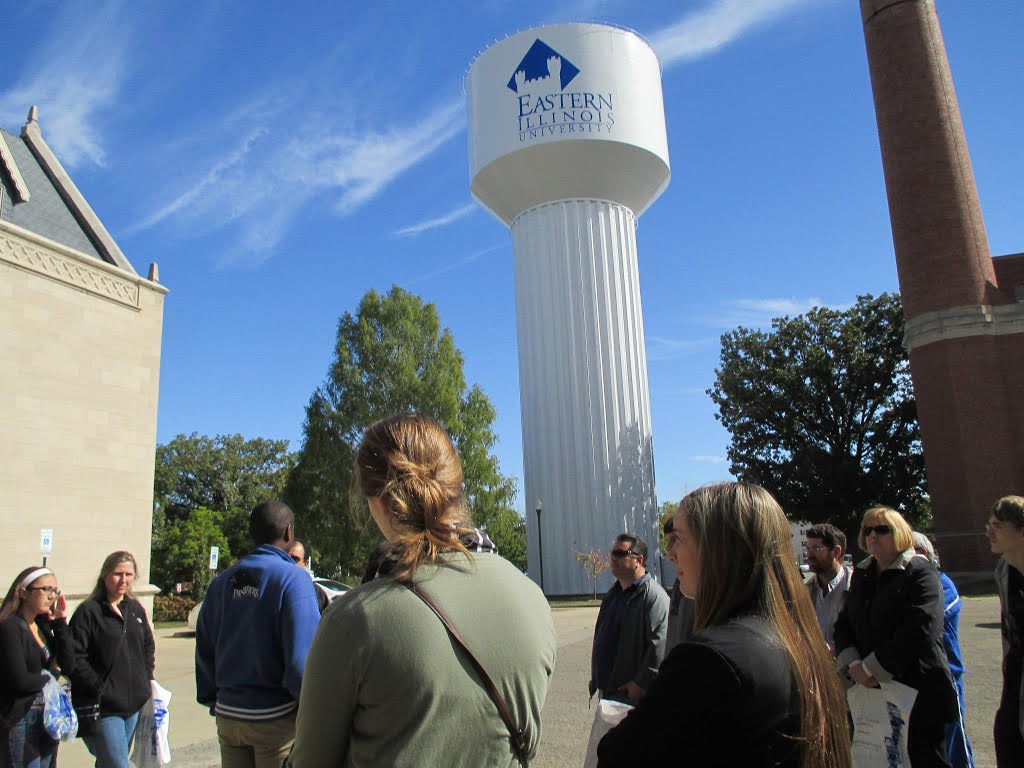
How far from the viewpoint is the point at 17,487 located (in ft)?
46.1

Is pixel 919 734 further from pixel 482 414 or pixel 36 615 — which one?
pixel 482 414

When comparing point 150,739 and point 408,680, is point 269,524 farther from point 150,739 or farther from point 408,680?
point 408,680

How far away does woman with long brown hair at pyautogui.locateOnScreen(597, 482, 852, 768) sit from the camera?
5.35ft

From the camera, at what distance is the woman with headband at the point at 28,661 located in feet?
14.4

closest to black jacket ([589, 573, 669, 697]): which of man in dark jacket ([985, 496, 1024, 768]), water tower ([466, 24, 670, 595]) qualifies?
man in dark jacket ([985, 496, 1024, 768])

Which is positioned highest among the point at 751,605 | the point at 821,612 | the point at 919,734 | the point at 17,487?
the point at 17,487

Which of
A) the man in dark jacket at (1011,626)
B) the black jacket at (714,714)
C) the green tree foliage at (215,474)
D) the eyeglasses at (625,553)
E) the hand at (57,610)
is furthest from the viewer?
the green tree foliage at (215,474)

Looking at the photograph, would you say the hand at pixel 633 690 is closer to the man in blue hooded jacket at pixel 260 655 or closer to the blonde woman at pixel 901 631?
the blonde woman at pixel 901 631

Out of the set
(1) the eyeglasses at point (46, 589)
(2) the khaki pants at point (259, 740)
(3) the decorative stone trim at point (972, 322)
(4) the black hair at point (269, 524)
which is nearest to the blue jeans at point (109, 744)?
(1) the eyeglasses at point (46, 589)

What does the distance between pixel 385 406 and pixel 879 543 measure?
28.1 metres

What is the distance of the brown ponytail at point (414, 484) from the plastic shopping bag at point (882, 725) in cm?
339

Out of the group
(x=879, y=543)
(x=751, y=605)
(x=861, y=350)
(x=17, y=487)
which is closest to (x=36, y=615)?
(x=751, y=605)

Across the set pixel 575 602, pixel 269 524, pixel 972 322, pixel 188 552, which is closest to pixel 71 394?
pixel 269 524

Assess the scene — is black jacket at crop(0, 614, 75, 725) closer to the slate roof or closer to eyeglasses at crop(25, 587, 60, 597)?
eyeglasses at crop(25, 587, 60, 597)
